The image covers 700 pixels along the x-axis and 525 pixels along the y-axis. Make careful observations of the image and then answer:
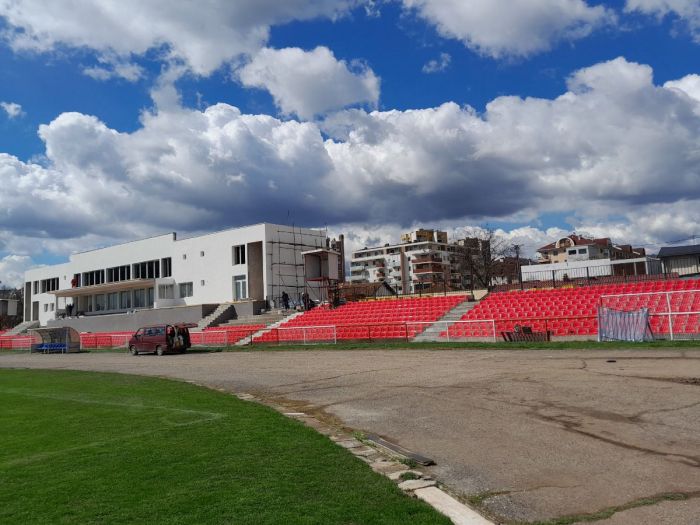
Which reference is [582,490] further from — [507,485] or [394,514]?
[394,514]

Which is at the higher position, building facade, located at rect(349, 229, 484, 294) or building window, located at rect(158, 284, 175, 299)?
building facade, located at rect(349, 229, 484, 294)

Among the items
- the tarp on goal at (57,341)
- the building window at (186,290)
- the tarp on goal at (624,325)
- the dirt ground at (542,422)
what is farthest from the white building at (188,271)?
the dirt ground at (542,422)

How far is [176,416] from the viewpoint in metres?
10.3

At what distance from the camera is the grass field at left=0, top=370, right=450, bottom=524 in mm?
4867

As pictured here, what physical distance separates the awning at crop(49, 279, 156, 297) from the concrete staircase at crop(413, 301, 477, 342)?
38.3m

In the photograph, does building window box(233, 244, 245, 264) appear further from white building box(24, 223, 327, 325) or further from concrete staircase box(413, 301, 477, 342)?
concrete staircase box(413, 301, 477, 342)

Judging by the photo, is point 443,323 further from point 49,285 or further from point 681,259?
point 49,285

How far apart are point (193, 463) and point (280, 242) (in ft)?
149

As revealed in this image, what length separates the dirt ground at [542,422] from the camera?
17.8 feet

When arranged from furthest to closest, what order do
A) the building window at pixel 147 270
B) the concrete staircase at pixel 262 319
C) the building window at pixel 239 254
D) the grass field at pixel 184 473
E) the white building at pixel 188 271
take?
1. the building window at pixel 147 270
2. the building window at pixel 239 254
3. the white building at pixel 188 271
4. the concrete staircase at pixel 262 319
5. the grass field at pixel 184 473

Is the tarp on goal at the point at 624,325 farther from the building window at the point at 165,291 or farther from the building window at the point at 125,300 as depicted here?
the building window at the point at 125,300

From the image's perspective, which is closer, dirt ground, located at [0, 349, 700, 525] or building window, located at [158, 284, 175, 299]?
dirt ground, located at [0, 349, 700, 525]

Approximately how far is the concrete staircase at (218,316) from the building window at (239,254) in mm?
4715

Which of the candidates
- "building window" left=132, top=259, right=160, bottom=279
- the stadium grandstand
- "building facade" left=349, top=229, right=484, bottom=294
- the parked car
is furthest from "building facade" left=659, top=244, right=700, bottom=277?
"building facade" left=349, top=229, right=484, bottom=294
